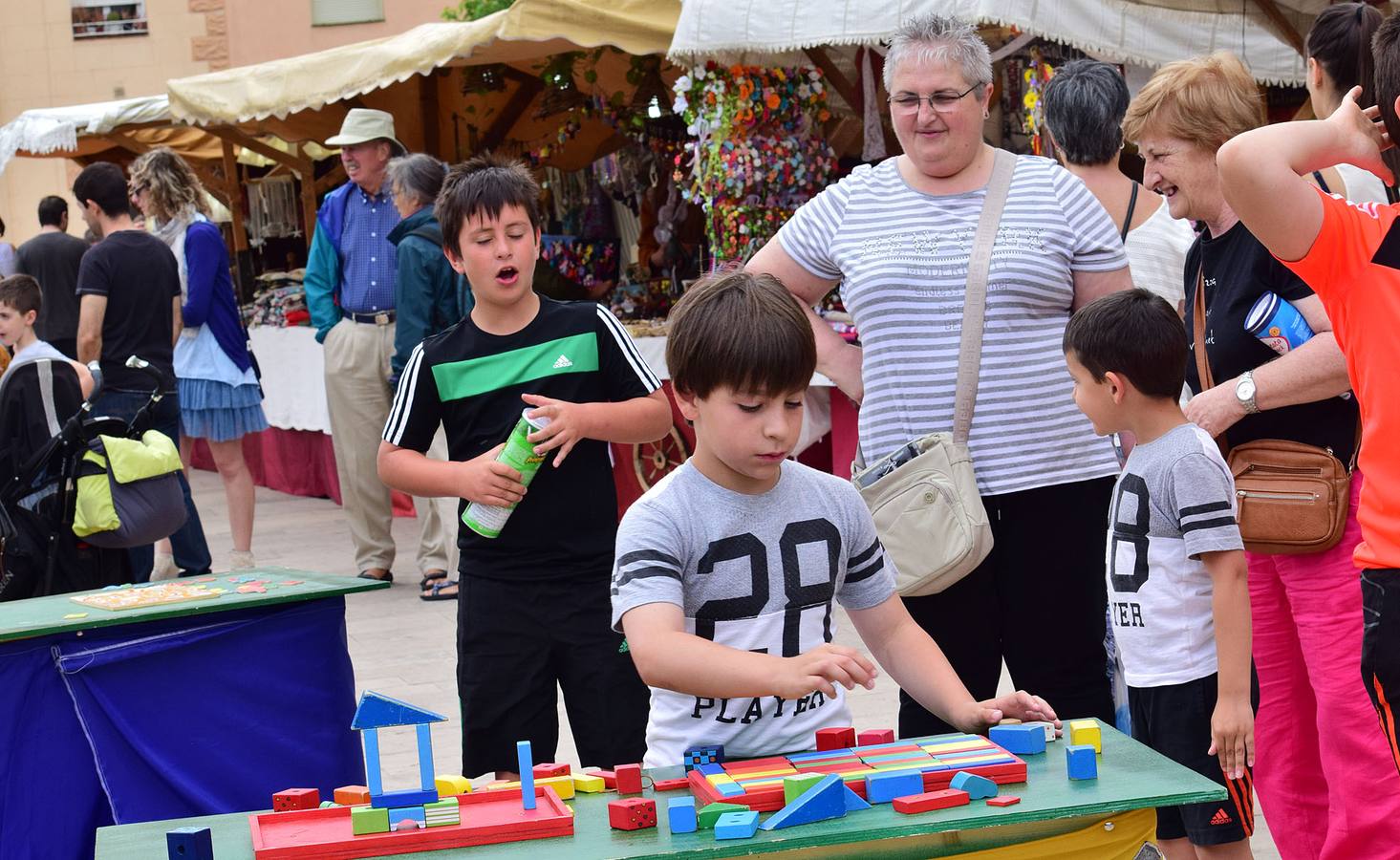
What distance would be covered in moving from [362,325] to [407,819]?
6317 millimetres

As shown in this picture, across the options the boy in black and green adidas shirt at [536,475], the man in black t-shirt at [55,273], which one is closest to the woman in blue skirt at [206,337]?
the man in black t-shirt at [55,273]

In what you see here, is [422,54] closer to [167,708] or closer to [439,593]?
[439,593]

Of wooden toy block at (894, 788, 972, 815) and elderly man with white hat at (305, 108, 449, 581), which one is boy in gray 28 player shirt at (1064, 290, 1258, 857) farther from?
elderly man with white hat at (305, 108, 449, 581)

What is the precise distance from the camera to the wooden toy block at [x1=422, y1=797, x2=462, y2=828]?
2.18 m

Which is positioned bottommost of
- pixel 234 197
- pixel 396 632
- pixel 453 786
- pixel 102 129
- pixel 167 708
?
pixel 396 632

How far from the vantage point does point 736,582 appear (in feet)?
8.29

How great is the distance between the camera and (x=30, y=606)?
4297mm

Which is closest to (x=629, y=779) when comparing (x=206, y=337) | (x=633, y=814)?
(x=633, y=814)

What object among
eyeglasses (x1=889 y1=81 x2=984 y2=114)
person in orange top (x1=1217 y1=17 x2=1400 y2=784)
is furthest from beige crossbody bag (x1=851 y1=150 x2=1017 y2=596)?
person in orange top (x1=1217 y1=17 x2=1400 y2=784)

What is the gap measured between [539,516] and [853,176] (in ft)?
3.37

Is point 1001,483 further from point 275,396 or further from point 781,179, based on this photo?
point 275,396

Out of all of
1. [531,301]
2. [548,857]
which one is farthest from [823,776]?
[531,301]

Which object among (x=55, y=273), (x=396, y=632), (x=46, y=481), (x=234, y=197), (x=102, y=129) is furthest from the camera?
(x=102, y=129)

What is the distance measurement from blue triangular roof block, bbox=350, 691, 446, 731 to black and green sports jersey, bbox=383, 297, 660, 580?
49.7 inches
